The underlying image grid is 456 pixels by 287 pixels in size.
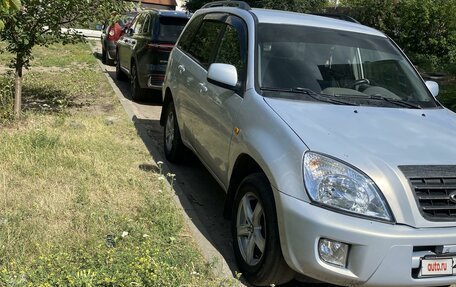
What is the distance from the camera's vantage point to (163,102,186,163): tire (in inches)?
242

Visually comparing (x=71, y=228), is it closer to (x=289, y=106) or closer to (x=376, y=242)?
(x=289, y=106)

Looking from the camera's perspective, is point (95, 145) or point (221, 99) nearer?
point (221, 99)

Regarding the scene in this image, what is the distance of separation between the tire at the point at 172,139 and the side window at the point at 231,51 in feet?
4.46

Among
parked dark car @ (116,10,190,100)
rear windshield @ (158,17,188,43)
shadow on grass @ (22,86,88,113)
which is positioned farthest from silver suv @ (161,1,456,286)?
rear windshield @ (158,17,188,43)

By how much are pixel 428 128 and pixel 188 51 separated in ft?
10.3

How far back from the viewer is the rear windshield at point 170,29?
30.6 ft

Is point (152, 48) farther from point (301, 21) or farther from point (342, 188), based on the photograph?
point (342, 188)

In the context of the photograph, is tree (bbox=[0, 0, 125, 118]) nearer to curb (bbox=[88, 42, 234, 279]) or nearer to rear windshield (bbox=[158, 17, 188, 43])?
rear windshield (bbox=[158, 17, 188, 43])

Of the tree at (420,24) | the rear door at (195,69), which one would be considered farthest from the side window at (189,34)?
the tree at (420,24)

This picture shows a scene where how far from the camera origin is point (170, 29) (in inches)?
373

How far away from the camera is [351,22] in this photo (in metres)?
5.31

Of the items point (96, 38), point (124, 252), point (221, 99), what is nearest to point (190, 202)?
point (221, 99)

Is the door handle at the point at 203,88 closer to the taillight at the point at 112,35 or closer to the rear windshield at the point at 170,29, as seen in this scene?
the rear windshield at the point at 170,29

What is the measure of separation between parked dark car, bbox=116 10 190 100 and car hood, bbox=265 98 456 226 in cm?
564
